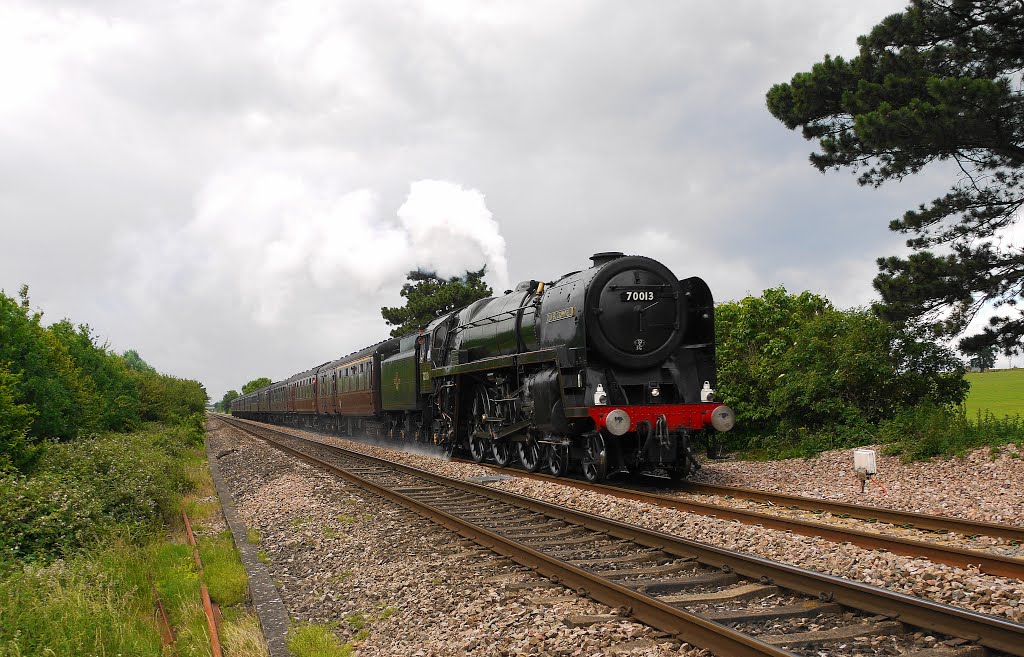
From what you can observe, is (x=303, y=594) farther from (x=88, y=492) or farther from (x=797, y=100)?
(x=797, y=100)

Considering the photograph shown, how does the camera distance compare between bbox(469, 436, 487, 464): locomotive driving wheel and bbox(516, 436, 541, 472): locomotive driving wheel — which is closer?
bbox(516, 436, 541, 472): locomotive driving wheel

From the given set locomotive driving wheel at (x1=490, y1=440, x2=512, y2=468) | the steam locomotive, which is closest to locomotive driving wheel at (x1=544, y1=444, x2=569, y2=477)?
the steam locomotive

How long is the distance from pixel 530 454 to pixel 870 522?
6.80 meters

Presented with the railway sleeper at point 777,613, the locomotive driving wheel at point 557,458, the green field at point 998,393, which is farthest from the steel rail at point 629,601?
the green field at point 998,393

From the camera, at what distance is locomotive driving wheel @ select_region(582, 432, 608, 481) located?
10.6m

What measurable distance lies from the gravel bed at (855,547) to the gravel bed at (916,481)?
35mm

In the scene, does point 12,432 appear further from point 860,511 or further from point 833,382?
point 833,382

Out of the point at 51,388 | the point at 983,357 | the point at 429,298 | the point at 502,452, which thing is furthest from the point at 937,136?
the point at 429,298

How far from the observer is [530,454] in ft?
44.4

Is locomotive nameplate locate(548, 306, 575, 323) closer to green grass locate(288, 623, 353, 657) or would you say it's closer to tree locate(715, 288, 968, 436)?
tree locate(715, 288, 968, 436)

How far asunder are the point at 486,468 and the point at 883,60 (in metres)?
10.2

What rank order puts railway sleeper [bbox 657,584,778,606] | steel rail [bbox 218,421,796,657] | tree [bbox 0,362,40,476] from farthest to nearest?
tree [bbox 0,362,40,476], railway sleeper [bbox 657,584,778,606], steel rail [bbox 218,421,796,657]

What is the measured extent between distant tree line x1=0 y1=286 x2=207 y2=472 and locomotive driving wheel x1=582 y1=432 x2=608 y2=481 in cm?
788

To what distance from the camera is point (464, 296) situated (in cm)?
3791
